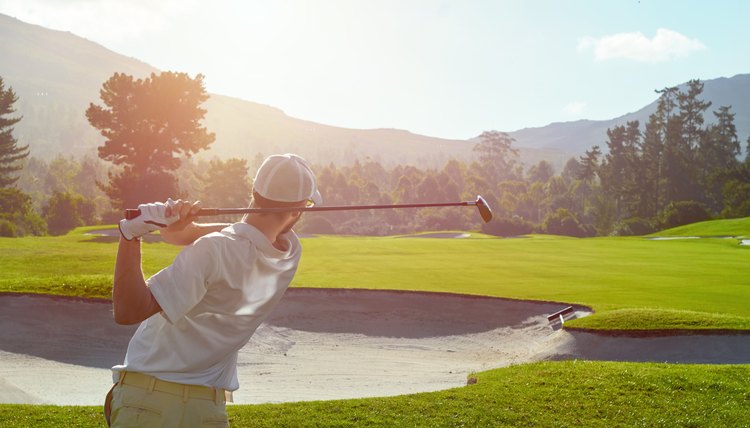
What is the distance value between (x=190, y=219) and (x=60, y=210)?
71251 millimetres

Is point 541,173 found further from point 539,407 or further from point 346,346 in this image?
point 539,407

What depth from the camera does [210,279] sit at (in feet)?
11.0

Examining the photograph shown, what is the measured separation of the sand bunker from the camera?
495 inches

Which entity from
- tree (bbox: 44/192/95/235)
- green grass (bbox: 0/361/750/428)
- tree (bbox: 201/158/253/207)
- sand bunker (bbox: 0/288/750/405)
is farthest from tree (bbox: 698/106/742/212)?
green grass (bbox: 0/361/750/428)

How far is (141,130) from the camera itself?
59312 mm

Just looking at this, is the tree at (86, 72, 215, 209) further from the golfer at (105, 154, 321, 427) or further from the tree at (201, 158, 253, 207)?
the golfer at (105, 154, 321, 427)

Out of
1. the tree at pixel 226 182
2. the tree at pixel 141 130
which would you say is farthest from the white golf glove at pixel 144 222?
the tree at pixel 226 182

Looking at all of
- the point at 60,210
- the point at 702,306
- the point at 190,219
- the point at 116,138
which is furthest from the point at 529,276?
the point at 60,210

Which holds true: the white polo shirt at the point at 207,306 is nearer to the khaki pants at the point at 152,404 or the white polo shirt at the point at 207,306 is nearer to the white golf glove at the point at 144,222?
the khaki pants at the point at 152,404

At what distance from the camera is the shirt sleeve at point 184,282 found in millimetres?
3205

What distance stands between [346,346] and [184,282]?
13.1m

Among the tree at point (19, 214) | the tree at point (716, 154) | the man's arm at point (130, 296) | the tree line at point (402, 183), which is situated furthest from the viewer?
the tree at point (716, 154)

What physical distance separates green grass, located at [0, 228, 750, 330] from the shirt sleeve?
1237 cm

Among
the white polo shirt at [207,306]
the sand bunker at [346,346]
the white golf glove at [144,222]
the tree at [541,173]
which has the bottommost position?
the sand bunker at [346,346]
